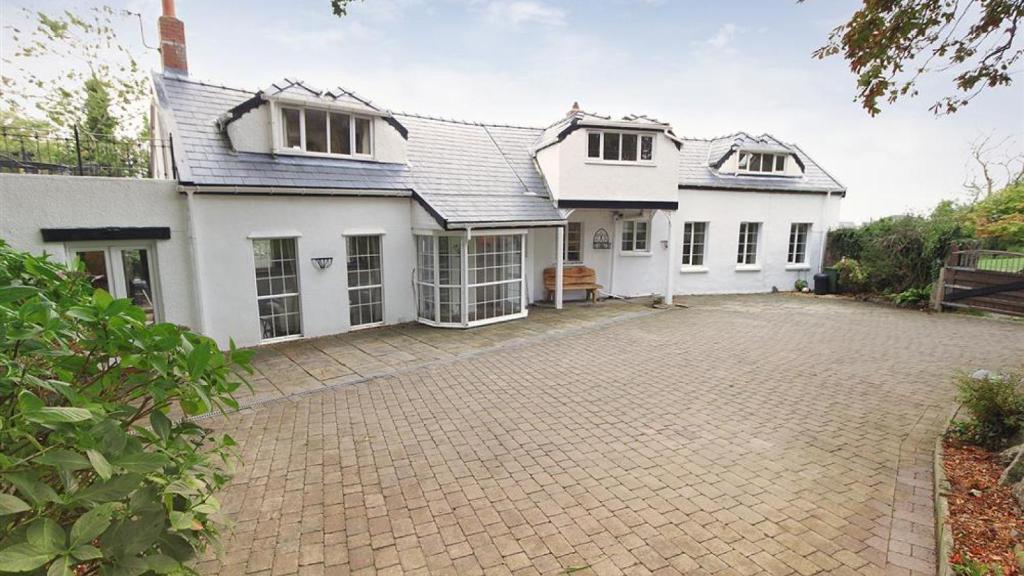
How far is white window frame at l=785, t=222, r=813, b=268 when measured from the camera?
62.7ft

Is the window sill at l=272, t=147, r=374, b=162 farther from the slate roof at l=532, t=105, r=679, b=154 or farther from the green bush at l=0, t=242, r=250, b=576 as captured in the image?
the green bush at l=0, t=242, r=250, b=576

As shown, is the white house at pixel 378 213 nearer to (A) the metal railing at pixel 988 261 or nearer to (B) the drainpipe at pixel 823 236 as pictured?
(B) the drainpipe at pixel 823 236

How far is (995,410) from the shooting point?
18.5 ft

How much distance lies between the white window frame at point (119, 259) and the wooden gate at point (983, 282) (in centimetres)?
2174

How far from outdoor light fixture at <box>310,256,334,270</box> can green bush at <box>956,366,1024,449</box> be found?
11.7m

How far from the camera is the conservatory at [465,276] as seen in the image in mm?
12203

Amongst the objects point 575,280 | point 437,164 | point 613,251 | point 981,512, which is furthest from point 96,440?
point 613,251

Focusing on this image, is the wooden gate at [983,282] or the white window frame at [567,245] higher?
the white window frame at [567,245]

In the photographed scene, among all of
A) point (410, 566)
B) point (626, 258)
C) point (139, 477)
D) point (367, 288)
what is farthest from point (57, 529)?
point (626, 258)

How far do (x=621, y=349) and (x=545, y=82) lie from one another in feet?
47.3

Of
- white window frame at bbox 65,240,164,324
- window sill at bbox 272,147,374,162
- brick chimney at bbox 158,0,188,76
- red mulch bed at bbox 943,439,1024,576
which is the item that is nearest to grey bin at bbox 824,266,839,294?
red mulch bed at bbox 943,439,1024,576

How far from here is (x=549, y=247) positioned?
634 inches

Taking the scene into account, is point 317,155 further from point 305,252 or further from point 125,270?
point 125,270

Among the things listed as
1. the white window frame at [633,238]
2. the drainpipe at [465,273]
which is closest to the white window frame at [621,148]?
the white window frame at [633,238]
